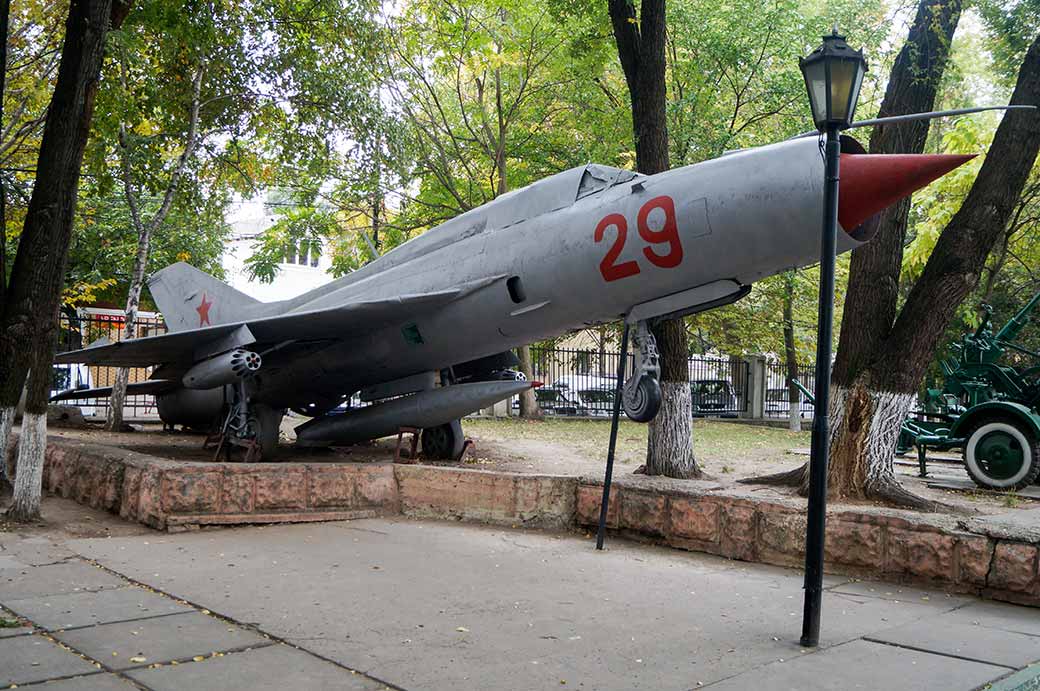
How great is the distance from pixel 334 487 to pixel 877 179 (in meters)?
6.06

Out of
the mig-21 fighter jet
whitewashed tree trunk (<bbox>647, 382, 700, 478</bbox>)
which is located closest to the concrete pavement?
the mig-21 fighter jet

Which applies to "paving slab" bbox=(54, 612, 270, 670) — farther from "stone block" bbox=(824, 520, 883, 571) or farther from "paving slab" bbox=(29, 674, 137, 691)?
"stone block" bbox=(824, 520, 883, 571)

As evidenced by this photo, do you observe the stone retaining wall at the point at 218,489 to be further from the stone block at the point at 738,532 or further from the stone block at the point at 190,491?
the stone block at the point at 738,532

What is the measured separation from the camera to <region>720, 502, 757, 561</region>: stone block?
24.0 ft

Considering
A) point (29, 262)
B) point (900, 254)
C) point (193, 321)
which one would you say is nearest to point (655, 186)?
point (900, 254)

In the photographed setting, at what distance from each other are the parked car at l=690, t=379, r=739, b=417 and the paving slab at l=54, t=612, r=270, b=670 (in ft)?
77.9

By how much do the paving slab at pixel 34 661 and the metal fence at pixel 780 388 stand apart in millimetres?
26009

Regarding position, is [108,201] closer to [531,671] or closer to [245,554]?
[245,554]

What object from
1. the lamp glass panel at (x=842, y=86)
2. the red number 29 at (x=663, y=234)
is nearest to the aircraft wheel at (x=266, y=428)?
the red number 29 at (x=663, y=234)

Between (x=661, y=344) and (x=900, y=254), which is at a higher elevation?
(x=900, y=254)

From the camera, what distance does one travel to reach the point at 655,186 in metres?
8.00

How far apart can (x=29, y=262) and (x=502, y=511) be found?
5339mm

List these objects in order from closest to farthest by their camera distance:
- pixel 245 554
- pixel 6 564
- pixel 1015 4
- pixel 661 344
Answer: pixel 6 564 < pixel 245 554 < pixel 1015 4 < pixel 661 344

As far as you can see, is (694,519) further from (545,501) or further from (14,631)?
(14,631)
